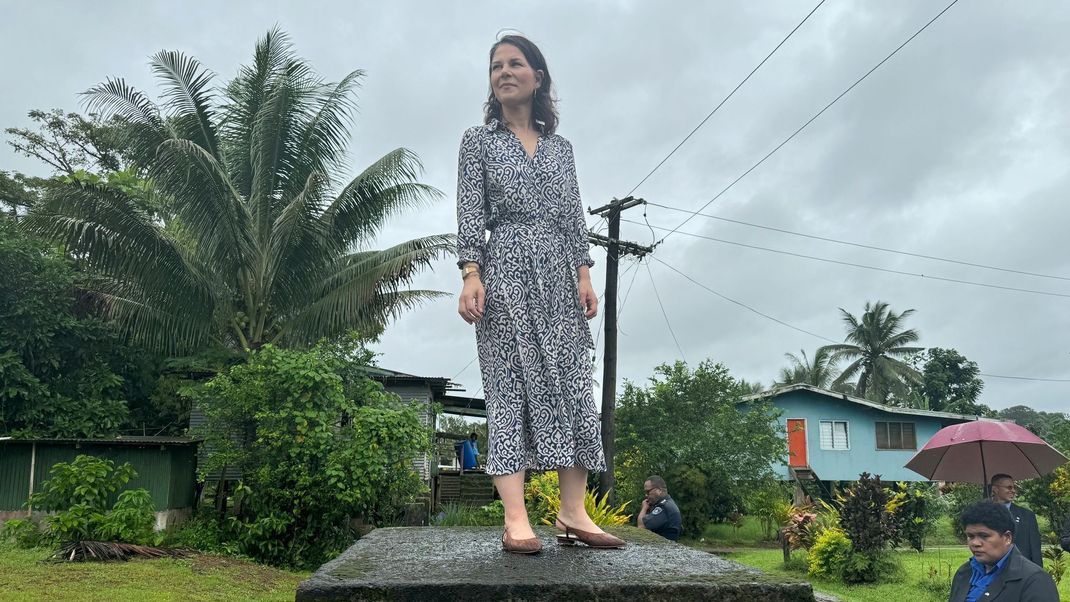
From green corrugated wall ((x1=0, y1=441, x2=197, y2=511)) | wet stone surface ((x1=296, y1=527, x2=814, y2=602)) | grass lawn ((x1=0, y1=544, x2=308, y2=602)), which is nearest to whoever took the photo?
wet stone surface ((x1=296, y1=527, x2=814, y2=602))

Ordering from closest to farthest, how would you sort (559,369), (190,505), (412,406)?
(559,369) < (412,406) < (190,505)

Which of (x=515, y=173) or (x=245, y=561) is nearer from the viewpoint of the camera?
(x=515, y=173)

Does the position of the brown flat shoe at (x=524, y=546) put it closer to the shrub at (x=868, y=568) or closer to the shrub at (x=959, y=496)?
the shrub at (x=868, y=568)

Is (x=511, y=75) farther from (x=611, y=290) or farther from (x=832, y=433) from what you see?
(x=832, y=433)

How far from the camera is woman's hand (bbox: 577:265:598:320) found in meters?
3.78

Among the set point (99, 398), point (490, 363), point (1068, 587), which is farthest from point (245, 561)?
point (1068, 587)

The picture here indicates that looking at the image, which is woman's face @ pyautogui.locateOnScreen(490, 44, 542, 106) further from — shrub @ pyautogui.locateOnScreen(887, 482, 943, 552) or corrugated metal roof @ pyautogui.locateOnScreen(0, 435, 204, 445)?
shrub @ pyautogui.locateOnScreen(887, 482, 943, 552)

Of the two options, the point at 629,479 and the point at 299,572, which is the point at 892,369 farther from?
the point at 299,572

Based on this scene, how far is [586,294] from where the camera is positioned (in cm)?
379

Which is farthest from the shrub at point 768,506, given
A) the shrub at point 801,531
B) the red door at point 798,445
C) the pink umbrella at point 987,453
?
the pink umbrella at point 987,453

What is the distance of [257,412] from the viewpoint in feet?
43.7

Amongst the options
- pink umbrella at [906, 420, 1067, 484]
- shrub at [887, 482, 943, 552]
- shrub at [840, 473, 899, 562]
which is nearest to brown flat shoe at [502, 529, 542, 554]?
pink umbrella at [906, 420, 1067, 484]

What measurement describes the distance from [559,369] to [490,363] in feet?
0.96

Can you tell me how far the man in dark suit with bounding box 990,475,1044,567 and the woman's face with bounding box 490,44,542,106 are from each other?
4.50 meters
